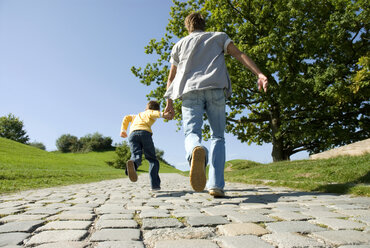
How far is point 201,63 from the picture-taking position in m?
4.05

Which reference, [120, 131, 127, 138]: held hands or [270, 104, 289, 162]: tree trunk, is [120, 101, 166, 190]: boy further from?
[270, 104, 289, 162]: tree trunk

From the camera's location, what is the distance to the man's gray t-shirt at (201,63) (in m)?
3.89

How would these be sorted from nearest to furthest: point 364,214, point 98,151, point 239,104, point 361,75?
point 364,214
point 361,75
point 239,104
point 98,151

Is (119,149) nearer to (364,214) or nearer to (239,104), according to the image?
(239,104)

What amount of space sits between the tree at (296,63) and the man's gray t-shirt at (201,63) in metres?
11.1

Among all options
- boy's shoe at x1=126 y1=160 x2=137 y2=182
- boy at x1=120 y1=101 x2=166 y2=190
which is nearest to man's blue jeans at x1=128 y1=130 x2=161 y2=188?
boy at x1=120 y1=101 x2=166 y2=190

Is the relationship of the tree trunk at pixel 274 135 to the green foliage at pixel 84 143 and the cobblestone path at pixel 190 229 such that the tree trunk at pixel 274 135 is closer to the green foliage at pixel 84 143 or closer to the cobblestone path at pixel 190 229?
the cobblestone path at pixel 190 229

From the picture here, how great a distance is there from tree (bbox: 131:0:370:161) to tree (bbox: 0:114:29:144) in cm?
7112

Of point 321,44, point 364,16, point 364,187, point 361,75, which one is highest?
point 364,16

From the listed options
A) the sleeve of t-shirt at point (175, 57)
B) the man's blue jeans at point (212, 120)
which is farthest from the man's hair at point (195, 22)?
the man's blue jeans at point (212, 120)

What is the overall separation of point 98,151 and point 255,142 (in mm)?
60348

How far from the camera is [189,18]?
4.32 metres

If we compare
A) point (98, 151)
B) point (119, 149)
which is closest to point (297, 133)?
point (119, 149)

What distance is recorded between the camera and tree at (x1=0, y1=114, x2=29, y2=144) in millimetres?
76250
